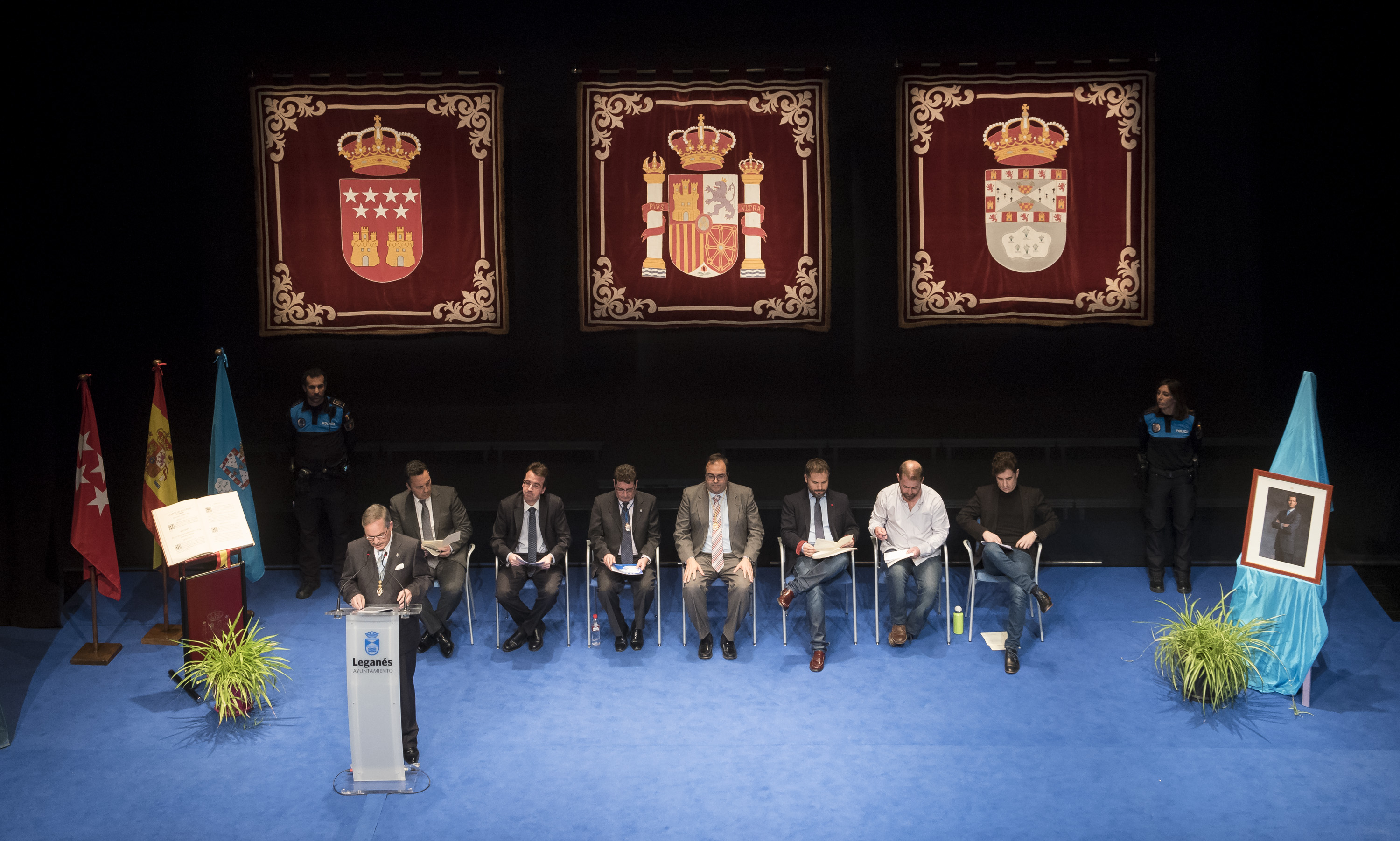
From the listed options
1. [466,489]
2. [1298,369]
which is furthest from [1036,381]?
[466,489]

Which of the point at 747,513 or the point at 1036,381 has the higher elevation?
the point at 1036,381

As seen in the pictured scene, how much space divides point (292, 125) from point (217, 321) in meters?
1.51

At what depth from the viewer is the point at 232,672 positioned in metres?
5.97

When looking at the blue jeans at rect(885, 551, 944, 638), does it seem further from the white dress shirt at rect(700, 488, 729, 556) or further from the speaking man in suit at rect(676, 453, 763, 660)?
the white dress shirt at rect(700, 488, 729, 556)

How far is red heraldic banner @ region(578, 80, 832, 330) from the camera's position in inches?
308

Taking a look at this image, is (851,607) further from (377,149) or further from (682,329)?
(377,149)

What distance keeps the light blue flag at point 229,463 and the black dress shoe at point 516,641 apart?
1800 mm

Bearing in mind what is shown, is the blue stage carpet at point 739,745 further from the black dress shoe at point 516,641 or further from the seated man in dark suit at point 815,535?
the seated man in dark suit at point 815,535

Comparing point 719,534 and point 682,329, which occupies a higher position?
point 682,329

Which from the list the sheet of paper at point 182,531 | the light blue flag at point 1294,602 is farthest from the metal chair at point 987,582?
the sheet of paper at point 182,531

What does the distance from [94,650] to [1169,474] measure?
6910 mm

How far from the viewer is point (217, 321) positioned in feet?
26.5

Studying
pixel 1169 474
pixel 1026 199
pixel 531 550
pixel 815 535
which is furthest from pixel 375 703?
pixel 1026 199

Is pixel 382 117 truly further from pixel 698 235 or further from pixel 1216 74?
pixel 1216 74
